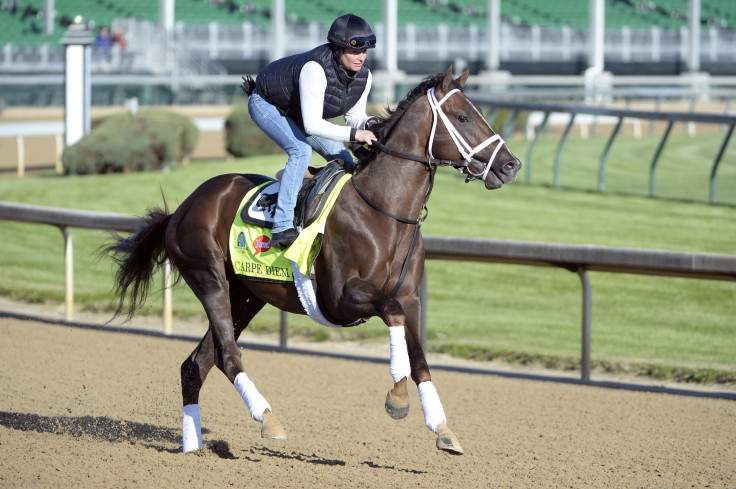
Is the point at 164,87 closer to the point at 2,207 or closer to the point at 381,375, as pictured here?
the point at 2,207

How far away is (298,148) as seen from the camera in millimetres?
5195

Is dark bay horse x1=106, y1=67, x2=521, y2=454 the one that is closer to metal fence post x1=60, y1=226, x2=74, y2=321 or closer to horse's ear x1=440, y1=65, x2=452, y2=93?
horse's ear x1=440, y1=65, x2=452, y2=93

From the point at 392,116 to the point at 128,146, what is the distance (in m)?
11.9

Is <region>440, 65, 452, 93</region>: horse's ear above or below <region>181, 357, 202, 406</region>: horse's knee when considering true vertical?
above

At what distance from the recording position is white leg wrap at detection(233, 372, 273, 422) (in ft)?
16.0

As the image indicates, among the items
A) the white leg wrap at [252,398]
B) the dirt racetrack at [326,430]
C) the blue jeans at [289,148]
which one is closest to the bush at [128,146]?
the dirt racetrack at [326,430]

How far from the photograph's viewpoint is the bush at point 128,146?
15.9 m

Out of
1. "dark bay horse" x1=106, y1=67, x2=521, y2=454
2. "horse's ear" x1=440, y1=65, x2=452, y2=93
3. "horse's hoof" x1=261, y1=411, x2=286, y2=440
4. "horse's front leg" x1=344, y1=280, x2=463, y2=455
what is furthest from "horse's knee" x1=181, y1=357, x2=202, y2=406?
"horse's ear" x1=440, y1=65, x2=452, y2=93

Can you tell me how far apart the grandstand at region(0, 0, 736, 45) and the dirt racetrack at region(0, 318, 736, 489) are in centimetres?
2665

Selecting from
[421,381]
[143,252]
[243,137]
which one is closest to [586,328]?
Result: [421,381]

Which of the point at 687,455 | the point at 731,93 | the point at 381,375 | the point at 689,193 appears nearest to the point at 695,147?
the point at 731,93

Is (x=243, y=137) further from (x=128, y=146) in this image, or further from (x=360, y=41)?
(x=360, y=41)

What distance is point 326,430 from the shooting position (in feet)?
19.0

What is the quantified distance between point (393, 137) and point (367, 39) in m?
0.49
